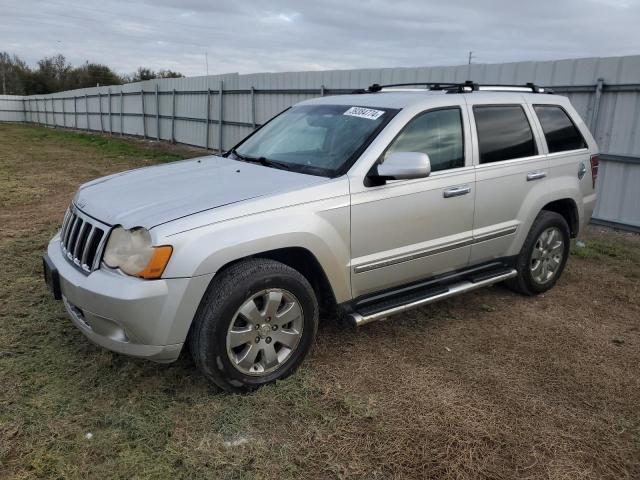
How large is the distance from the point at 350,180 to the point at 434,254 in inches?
35.8

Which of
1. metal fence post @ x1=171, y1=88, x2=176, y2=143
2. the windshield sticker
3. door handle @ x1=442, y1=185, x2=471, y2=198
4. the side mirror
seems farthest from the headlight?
metal fence post @ x1=171, y1=88, x2=176, y2=143

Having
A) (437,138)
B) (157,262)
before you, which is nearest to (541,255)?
(437,138)

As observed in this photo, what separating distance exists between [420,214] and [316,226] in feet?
2.81

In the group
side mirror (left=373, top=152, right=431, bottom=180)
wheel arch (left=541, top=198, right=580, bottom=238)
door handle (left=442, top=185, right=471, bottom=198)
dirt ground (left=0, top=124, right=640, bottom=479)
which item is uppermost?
side mirror (left=373, top=152, right=431, bottom=180)

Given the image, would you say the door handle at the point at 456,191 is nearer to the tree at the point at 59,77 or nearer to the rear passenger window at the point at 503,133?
the rear passenger window at the point at 503,133

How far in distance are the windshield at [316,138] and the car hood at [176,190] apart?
7.1 inches

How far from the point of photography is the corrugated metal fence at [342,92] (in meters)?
7.27

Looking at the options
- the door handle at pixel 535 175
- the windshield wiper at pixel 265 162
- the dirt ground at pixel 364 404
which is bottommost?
the dirt ground at pixel 364 404

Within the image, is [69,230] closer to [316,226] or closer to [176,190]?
[176,190]

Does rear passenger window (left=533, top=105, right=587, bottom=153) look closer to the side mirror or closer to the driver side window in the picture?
the driver side window

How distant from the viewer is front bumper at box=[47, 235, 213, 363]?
269 centimetres

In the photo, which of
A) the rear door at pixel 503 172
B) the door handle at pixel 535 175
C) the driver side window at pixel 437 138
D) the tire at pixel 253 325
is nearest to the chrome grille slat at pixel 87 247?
the tire at pixel 253 325

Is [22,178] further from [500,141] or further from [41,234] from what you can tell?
[500,141]

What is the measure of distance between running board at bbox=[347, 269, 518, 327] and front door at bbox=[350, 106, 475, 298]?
0.46 feet
